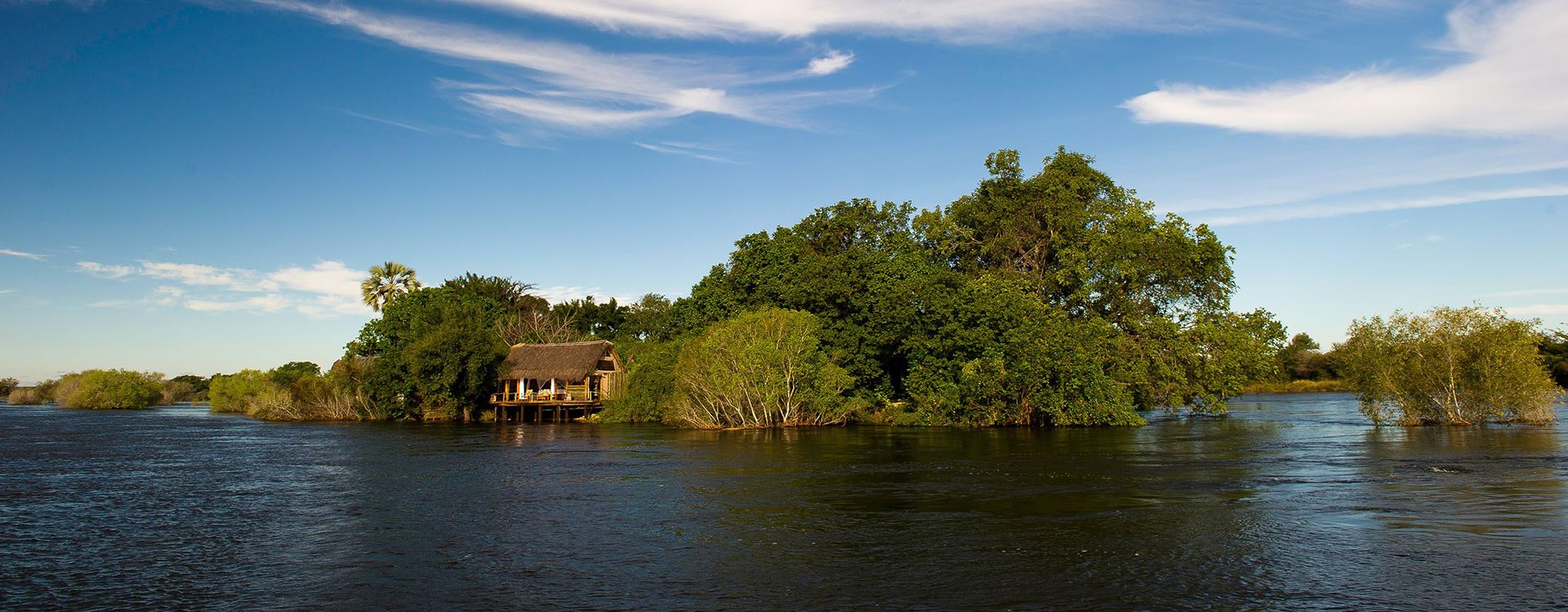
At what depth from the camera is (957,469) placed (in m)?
24.3

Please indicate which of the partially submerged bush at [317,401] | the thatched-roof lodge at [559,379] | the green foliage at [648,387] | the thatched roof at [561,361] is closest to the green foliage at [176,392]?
the partially submerged bush at [317,401]

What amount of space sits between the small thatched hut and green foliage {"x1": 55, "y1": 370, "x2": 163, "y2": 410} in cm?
5017

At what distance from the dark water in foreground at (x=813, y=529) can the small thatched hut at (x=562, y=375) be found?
93.5ft

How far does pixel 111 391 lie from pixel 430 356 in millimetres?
51145

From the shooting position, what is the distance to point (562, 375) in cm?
5884

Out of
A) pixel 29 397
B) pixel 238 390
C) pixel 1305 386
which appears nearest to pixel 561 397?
pixel 238 390

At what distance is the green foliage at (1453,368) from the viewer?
33688mm

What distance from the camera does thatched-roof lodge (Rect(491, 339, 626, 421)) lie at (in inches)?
2313

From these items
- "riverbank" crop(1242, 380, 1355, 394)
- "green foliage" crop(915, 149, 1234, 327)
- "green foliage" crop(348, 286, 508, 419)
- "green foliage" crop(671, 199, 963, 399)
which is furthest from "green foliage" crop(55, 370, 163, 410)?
"riverbank" crop(1242, 380, 1355, 394)

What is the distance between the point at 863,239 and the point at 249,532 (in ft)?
139

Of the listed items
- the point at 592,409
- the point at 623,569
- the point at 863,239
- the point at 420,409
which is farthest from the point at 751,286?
the point at 623,569

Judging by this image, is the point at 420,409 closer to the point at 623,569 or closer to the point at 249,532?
the point at 249,532

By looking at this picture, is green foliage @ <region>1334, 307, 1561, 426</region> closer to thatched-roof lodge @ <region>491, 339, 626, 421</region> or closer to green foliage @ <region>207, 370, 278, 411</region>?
thatched-roof lodge @ <region>491, 339, 626, 421</region>

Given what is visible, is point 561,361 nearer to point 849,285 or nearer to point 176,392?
point 849,285
